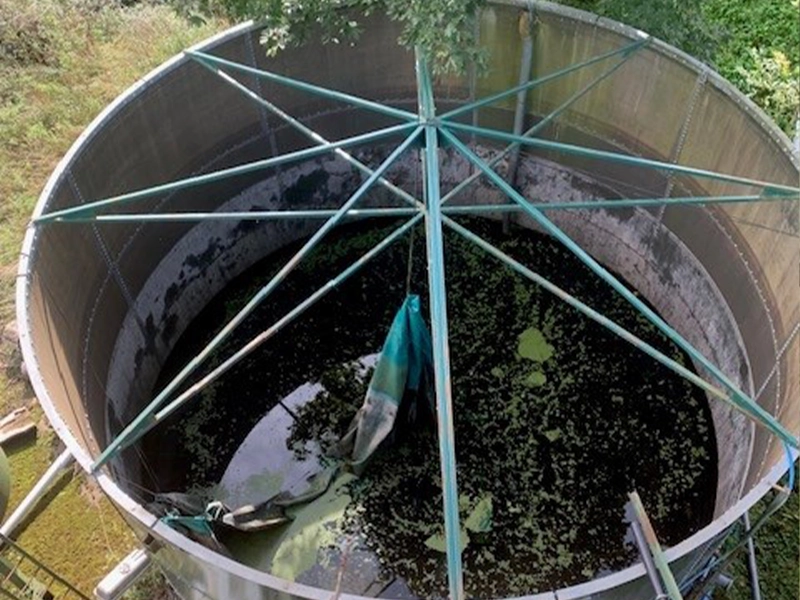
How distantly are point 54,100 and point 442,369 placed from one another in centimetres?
625

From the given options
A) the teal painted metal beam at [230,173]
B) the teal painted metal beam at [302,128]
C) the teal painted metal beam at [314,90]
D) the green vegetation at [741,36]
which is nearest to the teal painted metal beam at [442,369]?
the teal painted metal beam at [230,173]

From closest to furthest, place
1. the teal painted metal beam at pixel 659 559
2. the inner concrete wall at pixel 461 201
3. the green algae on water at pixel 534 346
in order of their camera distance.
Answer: the teal painted metal beam at pixel 659 559
the inner concrete wall at pixel 461 201
the green algae on water at pixel 534 346

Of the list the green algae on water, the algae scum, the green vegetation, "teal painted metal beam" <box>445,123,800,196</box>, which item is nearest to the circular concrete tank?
the green vegetation

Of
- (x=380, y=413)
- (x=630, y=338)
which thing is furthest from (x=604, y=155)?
(x=380, y=413)

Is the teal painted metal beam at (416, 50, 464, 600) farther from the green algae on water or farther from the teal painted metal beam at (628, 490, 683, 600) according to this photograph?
the green algae on water

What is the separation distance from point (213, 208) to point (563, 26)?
347cm

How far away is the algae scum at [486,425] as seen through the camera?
6035 millimetres

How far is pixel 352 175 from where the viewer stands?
7.89 m

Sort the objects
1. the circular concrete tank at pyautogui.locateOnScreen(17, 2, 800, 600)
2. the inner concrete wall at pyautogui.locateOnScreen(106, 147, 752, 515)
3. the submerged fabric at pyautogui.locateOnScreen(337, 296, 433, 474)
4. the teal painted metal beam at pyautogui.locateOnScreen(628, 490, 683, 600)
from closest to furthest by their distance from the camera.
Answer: the teal painted metal beam at pyautogui.locateOnScreen(628, 490, 683, 600), the circular concrete tank at pyautogui.locateOnScreen(17, 2, 800, 600), the submerged fabric at pyautogui.locateOnScreen(337, 296, 433, 474), the inner concrete wall at pyautogui.locateOnScreen(106, 147, 752, 515)

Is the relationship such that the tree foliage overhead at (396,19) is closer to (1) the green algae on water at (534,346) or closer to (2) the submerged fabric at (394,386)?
(2) the submerged fabric at (394,386)

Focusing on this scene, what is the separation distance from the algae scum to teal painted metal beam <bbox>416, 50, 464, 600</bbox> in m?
2.02

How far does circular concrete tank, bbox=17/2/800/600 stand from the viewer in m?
5.52

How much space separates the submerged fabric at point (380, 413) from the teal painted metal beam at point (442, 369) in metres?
1.48

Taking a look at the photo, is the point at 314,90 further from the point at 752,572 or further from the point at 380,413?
the point at 752,572
